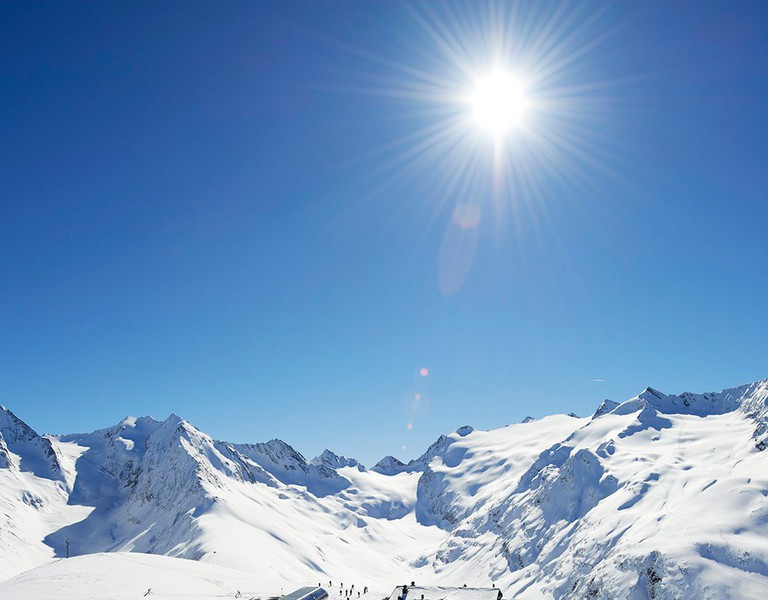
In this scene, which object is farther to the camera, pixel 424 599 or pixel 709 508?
pixel 709 508

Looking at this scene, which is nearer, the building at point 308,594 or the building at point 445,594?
the building at point 308,594

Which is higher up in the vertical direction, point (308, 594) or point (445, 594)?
point (445, 594)

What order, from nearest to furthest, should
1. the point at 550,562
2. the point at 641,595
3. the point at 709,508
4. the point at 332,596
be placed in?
the point at 332,596
the point at 641,595
the point at 709,508
the point at 550,562

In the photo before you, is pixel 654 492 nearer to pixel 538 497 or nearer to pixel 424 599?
pixel 538 497

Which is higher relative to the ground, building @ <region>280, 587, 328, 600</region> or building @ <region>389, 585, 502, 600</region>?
building @ <region>389, 585, 502, 600</region>

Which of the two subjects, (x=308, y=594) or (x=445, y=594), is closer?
(x=308, y=594)

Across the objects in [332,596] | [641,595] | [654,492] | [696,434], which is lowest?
[332,596]

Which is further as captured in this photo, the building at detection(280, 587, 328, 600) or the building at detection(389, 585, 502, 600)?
the building at detection(389, 585, 502, 600)

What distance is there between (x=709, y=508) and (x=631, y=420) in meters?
89.1

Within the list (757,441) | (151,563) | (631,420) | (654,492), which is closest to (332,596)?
(151,563)

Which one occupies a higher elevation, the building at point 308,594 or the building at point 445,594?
the building at point 445,594

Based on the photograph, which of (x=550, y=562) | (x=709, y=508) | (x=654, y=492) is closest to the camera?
(x=709, y=508)

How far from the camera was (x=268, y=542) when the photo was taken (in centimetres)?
17438

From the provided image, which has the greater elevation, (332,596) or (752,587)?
(752,587)
